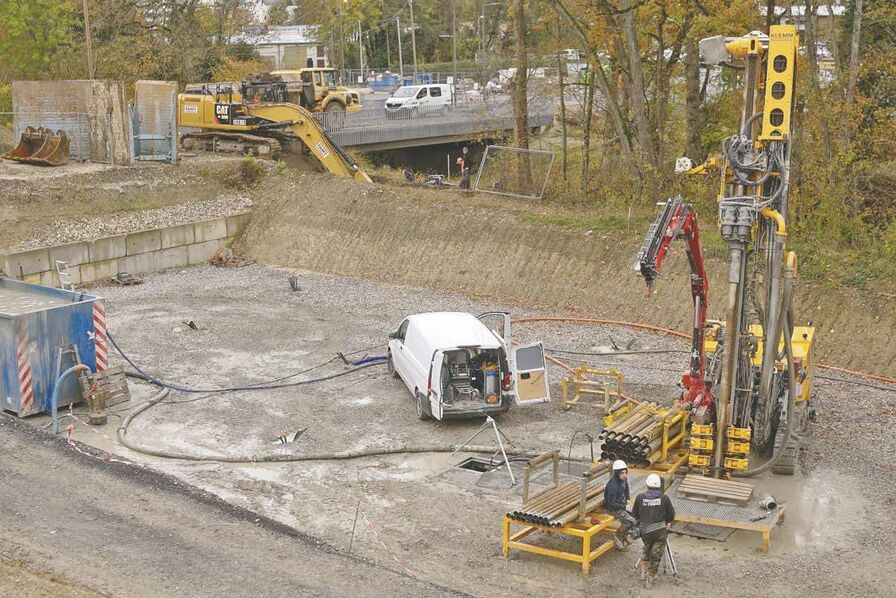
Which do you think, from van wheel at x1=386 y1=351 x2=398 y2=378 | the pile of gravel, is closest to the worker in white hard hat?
van wheel at x1=386 y1=351 x2=398 y2=378

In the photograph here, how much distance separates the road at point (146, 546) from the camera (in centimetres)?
1220

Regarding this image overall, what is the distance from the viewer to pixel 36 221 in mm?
32188

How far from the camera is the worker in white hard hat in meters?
13.5

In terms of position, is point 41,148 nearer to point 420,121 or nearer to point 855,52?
point 420,121

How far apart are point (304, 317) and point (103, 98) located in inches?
582

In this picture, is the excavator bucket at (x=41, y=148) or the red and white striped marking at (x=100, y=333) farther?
the excavator bucket at (x=41, y=148)

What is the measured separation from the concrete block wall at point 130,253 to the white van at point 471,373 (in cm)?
1533

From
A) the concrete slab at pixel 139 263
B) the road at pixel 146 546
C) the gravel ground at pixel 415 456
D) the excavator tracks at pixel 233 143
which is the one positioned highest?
the excavator tracks at pixel 233 143

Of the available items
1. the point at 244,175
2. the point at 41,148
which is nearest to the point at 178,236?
the point at 244,175

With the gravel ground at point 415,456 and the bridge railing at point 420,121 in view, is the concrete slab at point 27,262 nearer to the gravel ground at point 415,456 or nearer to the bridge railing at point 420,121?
the gravel ground at point 415,456

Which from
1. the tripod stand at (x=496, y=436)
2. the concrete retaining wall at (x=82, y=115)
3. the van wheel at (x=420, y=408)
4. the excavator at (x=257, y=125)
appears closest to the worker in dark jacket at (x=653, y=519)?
the tripod stand at (x=496, y=436)

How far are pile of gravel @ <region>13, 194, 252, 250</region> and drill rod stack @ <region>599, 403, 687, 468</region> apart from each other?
68.6ft

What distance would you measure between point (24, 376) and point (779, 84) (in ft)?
46.1

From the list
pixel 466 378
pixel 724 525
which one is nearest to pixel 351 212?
pixel 466 378
